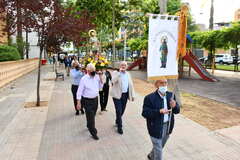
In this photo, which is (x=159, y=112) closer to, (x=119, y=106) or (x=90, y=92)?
(x=90, y=92)

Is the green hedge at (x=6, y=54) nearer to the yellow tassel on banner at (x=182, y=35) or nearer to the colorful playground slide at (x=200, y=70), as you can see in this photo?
the colorful playground slide at (x=200, y=70)

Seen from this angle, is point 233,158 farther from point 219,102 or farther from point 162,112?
point 219,102

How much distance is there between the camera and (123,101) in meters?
5.44

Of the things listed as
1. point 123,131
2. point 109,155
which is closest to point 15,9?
point 123,131

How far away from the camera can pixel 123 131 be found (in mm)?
5500

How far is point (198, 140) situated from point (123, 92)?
2.06 m

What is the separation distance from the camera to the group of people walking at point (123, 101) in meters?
3.24

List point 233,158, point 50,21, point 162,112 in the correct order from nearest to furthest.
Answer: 1. point 162,112
2. point 233,158
3. point 50,21

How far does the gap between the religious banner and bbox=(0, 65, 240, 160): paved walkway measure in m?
1.55

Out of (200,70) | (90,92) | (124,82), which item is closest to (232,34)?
(200,70)

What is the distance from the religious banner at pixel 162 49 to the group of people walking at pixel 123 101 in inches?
37.3

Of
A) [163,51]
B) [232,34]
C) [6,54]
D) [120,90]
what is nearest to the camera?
[163,51]

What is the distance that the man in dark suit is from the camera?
3.22 m

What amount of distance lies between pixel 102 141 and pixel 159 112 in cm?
217
